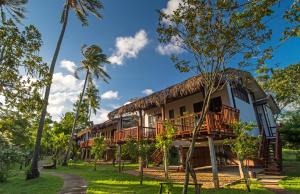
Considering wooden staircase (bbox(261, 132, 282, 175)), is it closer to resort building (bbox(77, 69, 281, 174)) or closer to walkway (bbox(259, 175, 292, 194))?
resort building (bbox(77, 69, 281, 174))

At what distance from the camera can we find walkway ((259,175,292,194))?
8.41m

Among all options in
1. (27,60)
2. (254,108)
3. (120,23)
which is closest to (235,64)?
(27,60)

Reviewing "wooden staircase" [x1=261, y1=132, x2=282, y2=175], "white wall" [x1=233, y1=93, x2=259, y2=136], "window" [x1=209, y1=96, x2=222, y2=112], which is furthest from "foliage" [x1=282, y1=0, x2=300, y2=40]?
"white wall" [x1=233, y1=93, x2=259, y2=136]

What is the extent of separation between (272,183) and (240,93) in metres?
8.33

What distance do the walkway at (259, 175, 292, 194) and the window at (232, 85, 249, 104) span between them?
6.09 metres

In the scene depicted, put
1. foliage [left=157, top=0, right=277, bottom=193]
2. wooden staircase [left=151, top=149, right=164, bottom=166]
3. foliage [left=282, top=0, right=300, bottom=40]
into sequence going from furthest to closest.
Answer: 1. wooden staircase [left=151, top=149, right=164, bottom=166]
2. foliage [left=157, top=0, right=277, bottom=193]
3. foliage [left=282, top=0, right=300, bottom=40]

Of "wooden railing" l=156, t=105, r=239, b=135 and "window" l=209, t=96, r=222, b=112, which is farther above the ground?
Answer: "window" l=209, t=96, r=222, b=112

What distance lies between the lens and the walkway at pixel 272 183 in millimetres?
8406

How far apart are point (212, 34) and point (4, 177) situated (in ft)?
51.4

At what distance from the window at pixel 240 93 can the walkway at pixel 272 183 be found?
609 centimetres

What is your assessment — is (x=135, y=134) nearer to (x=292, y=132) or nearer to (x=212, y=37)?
(x=212, y=37)

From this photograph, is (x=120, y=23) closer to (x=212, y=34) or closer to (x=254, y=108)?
(x=212, y=34)

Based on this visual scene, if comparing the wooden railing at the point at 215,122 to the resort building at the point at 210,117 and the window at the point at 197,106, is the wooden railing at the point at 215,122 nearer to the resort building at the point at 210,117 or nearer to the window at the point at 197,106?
the resort building at the point at 210,117

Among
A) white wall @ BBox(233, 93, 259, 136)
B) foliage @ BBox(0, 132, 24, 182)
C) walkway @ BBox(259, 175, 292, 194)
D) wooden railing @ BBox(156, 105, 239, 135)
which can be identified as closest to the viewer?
walkway @ BBox(259, 175, 292, 194)
